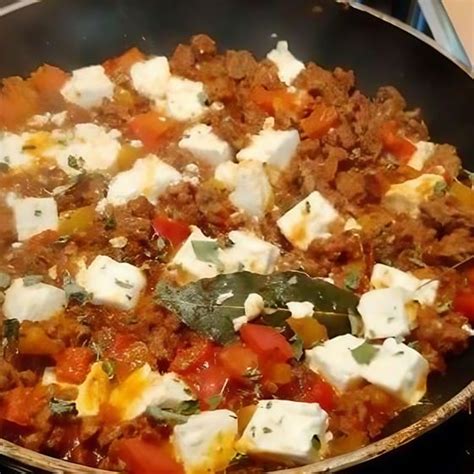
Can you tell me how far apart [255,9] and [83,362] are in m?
1.41

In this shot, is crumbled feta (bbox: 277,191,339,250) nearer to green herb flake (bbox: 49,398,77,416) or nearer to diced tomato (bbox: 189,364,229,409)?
diced tomato (bbox: 189,364,229,409)

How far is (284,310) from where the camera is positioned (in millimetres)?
2158

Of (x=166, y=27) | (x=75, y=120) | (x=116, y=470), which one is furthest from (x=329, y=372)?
(x=166, y=27)

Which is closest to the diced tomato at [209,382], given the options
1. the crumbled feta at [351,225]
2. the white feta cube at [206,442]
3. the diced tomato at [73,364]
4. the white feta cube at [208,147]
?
the white feta cube at [206,442]

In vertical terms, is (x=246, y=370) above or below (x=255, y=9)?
below

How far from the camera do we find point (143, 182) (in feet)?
8.26

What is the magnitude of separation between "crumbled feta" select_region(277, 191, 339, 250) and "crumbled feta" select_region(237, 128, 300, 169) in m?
0.24

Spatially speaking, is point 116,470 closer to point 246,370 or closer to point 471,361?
point 246,370

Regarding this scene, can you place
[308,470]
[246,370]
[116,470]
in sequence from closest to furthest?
[308,470], [116,470], [246,370]

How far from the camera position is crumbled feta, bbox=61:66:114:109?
2.80m

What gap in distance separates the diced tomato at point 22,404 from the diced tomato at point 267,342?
48 cm

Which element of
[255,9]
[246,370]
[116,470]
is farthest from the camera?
[255,9]

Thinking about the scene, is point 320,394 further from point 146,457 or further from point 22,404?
point 22,404

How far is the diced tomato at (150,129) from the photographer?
8.93ft
